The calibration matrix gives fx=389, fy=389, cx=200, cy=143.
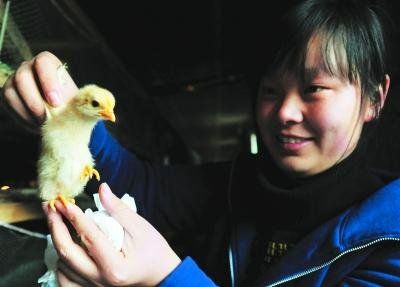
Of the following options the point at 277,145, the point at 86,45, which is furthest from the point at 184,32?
the point at 277,145

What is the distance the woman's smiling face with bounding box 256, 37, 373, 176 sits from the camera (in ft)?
2.75

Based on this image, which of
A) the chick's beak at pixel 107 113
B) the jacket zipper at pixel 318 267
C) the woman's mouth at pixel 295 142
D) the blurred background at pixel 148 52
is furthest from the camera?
the blurred background at pixel 148 52

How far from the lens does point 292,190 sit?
968 millimetres

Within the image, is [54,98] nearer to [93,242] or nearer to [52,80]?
[52,80]

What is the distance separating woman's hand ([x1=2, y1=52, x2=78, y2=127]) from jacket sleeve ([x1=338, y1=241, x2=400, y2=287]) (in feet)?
2.11

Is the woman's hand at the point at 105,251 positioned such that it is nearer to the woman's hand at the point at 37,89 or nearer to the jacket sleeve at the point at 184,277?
the jacket sleeve at the point at 184,277

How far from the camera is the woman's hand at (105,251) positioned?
0.57m

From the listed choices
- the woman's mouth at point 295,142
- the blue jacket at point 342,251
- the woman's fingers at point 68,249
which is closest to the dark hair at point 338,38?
the woman's mouth at point 295,142

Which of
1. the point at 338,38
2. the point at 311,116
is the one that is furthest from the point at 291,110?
the point at 338,38

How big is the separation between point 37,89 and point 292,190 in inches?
24.7

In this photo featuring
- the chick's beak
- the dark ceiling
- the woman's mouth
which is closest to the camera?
the chick's beak

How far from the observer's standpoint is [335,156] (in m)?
0.92

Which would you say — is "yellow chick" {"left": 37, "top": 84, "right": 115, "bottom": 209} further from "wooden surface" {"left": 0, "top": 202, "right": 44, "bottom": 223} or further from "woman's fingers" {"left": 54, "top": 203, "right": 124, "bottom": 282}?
"wooden surface" {"left": 0, "top": 202, "right": 44, "bottom": 223}

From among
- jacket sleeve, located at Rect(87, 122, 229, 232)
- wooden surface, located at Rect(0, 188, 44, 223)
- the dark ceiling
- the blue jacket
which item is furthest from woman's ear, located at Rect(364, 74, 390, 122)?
wooden surface, located at Rect(0, 188, 44, 223)
